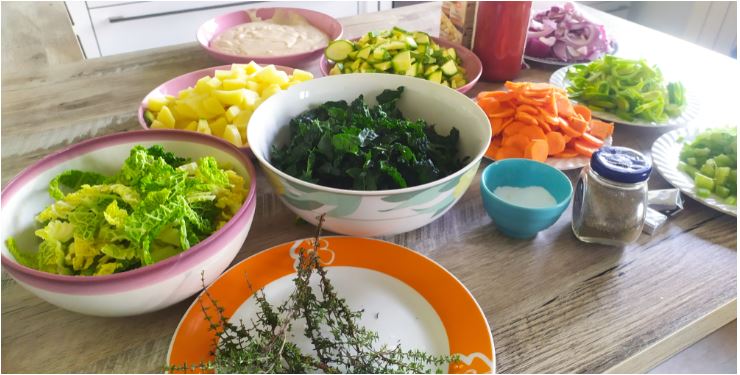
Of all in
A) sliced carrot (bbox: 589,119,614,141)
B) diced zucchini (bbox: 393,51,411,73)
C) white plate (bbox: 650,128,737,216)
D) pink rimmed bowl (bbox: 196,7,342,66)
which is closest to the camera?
white plate (bbox: 650,128,737,216)

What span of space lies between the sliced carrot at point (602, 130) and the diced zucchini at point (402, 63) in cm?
50

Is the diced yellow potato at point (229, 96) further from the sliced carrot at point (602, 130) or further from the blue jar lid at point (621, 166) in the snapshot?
the sliced carrot at point (602, 130)

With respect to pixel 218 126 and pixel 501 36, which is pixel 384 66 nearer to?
pixel 501 36

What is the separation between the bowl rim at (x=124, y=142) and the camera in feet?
1.98

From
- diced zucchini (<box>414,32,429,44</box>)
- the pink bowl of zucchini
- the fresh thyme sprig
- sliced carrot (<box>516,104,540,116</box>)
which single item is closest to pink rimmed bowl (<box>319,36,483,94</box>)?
the pink bowl of zucchini

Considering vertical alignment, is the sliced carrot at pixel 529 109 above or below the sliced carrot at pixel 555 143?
above

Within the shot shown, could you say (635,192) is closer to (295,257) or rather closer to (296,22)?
(295,257)

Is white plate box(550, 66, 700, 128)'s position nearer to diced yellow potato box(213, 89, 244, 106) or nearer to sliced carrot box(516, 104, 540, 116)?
sliced carrot box(516, 104, 540, 116)

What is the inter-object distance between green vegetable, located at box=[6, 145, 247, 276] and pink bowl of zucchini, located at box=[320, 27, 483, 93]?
642mm

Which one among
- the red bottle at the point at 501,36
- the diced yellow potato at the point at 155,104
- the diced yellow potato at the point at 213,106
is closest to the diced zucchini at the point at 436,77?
the red bottle at the point at 501,36

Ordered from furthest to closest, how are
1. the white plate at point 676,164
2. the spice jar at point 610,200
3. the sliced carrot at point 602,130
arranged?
the sliced carrot at point 602,130, the white plate at point 676,164, the spice jar at point 610,200

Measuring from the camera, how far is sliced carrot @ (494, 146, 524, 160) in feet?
3.53

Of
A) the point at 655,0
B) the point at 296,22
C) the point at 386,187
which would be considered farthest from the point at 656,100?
the point at 655,0

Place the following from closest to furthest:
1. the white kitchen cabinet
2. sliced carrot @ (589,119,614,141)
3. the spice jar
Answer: the spice jar
sliced carrot @ (589,119,614,141)
the white kitchen cabinet
